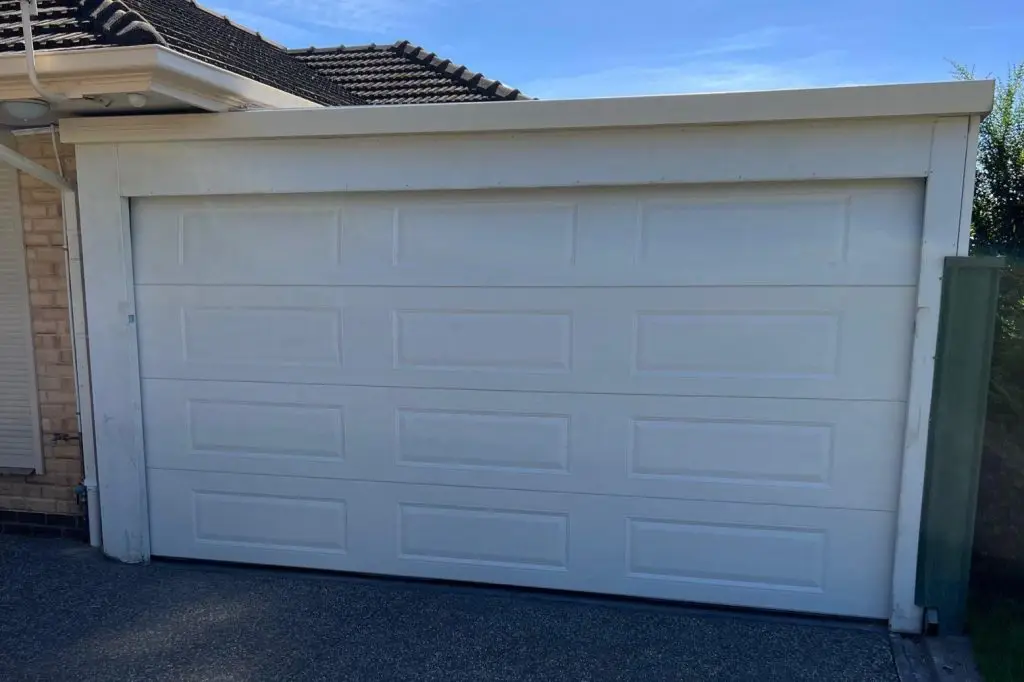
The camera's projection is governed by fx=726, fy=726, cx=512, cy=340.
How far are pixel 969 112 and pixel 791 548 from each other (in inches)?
83.9

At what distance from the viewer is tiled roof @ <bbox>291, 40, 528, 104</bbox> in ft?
21.9

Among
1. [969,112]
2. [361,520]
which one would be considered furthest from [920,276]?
[361,520]

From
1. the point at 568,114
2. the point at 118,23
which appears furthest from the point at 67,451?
the point at 568,114

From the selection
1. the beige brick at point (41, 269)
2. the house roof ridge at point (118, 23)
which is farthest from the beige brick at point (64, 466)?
the house roof ridge at point (118, 23)

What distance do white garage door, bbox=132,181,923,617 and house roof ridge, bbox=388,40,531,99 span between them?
341cm

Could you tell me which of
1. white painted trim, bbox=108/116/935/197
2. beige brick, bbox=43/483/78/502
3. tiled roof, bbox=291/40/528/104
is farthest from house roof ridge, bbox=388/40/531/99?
beige brick, bbox=43/483/78/502

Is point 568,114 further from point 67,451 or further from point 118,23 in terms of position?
point 67,451

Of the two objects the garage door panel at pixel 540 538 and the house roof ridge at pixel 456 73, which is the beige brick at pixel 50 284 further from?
the house roof ridge at pixel 456 73

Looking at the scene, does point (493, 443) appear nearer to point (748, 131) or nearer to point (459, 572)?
point (459, 572)

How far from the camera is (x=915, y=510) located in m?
3.38

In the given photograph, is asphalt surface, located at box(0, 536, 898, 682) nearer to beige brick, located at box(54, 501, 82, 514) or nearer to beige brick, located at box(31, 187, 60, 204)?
beige brick, located at box(54, 501, 82, 514)

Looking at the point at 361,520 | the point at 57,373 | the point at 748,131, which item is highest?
the point at 748,131

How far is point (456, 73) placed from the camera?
7.09 m

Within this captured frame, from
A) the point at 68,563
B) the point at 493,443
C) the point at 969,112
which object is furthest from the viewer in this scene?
the point at 68,563
